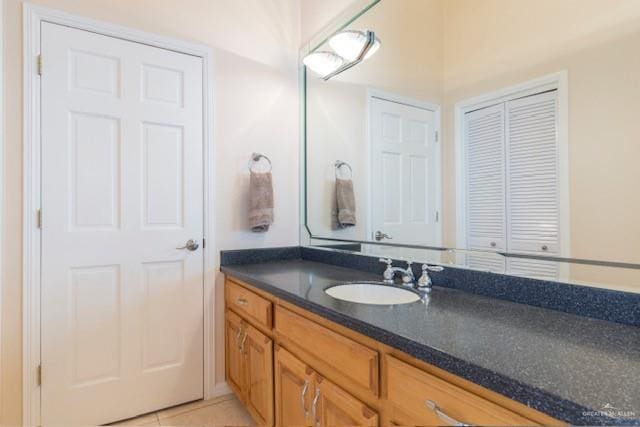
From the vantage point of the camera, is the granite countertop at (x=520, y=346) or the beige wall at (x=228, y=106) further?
the beige wall at (x=228, y=106)

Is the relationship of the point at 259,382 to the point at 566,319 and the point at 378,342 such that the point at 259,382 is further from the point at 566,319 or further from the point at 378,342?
the point at 566,319

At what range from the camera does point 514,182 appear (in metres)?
1.19

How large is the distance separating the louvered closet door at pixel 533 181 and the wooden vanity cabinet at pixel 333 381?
61 centimetres

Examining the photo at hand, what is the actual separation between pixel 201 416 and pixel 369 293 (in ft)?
3.91

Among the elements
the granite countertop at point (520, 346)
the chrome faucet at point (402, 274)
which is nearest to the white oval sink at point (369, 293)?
the chrome faucet at point (402, 274)

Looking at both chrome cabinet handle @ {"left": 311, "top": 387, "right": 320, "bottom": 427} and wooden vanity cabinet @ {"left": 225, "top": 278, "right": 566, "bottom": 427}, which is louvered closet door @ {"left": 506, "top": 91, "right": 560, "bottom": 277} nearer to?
wooden vanity cabinet @ {"left": 225, "top": 278, "right": 566, "bottom": 427}

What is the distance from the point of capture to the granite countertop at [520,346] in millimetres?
554

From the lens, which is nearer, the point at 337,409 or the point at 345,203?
the point at 337,409

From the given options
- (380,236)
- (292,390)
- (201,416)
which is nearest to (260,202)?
(380,236)

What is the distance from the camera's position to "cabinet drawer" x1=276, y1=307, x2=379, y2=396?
0.92 metres

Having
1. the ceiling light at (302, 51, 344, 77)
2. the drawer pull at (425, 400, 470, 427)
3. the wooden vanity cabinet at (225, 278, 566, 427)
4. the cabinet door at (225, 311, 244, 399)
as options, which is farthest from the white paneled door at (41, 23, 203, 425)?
the drawer pull at (425, 400, 470, 427)

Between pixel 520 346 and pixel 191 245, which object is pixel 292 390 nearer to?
pixel 520 346

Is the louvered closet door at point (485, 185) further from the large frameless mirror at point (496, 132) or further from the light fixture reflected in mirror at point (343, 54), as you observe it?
the light fixture reflected in mirror at point (343, 54)

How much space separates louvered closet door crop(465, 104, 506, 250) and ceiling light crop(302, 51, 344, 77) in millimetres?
1025
